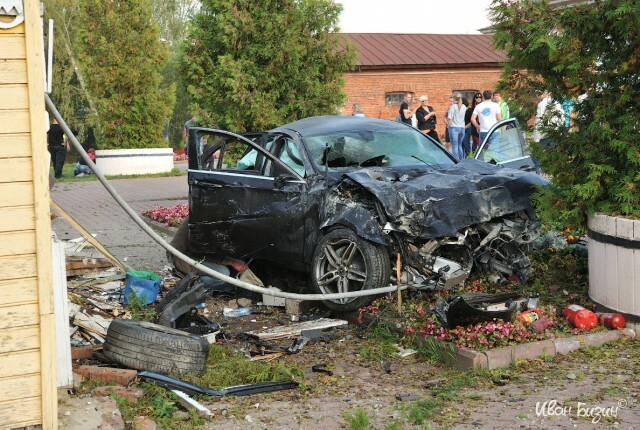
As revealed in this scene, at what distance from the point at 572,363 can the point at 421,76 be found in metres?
30.5

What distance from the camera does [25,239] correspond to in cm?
450

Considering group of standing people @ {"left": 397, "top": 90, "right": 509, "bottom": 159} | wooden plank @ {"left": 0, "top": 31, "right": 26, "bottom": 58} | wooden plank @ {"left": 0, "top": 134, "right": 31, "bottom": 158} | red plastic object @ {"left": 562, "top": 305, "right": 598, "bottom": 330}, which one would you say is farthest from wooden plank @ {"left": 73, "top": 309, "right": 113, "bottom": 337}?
group of standing people @ {"left": 397, "top": 90, "right": 509, "bottom": 159}

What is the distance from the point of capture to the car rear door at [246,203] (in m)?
8.36

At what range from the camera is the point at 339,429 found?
16.5 feet

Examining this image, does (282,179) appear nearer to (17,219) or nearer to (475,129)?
(17,219)

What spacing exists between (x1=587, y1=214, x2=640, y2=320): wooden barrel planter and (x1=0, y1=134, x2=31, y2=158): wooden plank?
14.6 feet

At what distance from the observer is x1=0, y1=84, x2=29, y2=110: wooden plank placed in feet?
14.6

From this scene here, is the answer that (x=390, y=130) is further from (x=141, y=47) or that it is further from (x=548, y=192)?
(x=141, y=47)

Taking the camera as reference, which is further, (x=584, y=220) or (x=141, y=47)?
(x=141, y=47)

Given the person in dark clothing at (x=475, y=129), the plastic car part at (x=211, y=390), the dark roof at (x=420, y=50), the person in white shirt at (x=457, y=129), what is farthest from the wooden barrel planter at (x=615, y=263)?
the dark roof at (x=420, y=50)

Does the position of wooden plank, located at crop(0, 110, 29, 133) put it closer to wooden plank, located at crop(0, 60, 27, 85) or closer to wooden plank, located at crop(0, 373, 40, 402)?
wooden plank, located at crop(0, 60, 27, 85)

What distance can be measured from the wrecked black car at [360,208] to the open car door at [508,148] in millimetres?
604

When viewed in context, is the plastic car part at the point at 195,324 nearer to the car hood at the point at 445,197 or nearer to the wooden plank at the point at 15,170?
the car hood at the point at 445,197

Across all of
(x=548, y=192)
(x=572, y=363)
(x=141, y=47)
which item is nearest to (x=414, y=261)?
(x=548, y=192)
